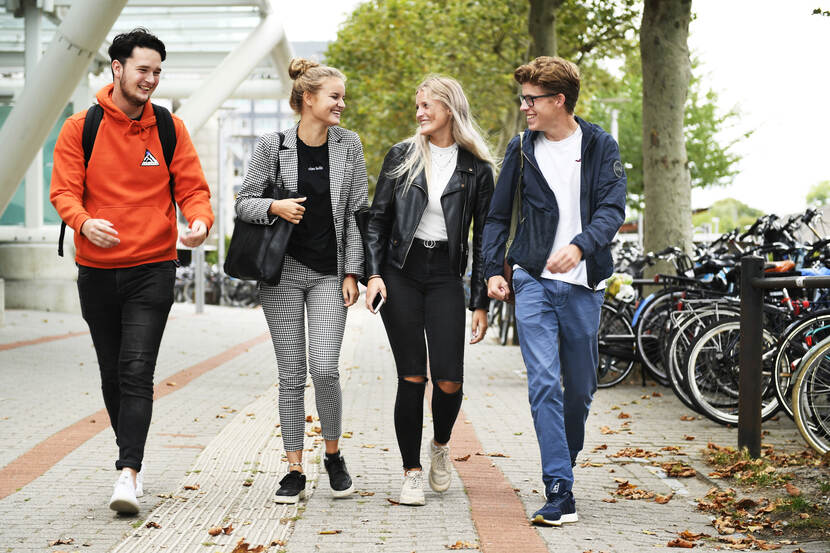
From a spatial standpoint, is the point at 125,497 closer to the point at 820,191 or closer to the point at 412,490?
the point at 412,490

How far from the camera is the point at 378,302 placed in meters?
4.88

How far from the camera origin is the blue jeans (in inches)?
182

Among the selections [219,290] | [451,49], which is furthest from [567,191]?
[219,290]

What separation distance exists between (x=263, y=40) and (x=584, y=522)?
57.0 ft

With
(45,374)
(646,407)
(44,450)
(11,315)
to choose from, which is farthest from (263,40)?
(44,450)

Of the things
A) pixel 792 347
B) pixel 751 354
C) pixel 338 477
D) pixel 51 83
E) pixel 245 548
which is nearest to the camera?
pixel 245 548

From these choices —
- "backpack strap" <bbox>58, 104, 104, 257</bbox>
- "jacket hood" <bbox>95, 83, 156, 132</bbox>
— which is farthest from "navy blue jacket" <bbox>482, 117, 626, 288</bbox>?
"backpack strap" <bbox>58, 104, 104, 257</bbox>

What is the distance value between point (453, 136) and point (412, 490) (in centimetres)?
159

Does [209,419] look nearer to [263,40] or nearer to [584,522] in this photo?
[584,522]

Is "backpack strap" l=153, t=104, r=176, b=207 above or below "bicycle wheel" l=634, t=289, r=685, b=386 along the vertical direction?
above

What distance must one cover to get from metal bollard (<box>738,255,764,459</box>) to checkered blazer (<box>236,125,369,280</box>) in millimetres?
2268

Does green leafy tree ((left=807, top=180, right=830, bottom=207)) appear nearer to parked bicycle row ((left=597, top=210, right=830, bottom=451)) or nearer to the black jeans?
parked bicycle row ((left=597, top=210, right=830, bottom=451))

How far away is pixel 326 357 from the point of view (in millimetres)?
4938

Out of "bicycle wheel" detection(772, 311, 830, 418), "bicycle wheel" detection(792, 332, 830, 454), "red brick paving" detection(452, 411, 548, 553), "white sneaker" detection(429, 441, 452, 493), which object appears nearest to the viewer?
"red brick paving" detection(452, 411, 548, 553)
